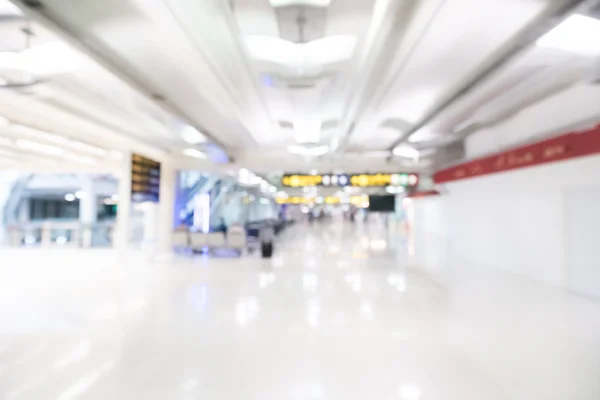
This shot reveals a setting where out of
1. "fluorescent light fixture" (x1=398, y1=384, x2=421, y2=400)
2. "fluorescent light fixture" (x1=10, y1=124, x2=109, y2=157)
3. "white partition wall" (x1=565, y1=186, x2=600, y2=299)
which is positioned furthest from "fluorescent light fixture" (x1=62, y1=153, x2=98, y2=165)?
"white partition wall" (x1=565, y1=186, x2=600, y2=299)

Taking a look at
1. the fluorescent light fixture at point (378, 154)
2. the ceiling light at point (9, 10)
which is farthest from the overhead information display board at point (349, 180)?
the ceiling light at point (9, 10)

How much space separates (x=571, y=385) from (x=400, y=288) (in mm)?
4165

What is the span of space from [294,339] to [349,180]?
1003 centimetres

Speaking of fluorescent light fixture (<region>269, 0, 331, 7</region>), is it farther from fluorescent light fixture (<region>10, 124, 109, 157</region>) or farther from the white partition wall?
fluorescent light fixture (<region>10, 124, 109, 157</region>)

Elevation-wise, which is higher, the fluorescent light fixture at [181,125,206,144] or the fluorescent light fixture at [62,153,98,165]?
the fluorescent light fixture at [181,125,206,144]

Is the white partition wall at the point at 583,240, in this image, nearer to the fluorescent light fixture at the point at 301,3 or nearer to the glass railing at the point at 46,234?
the fluorescent light fixture at the point at 301,3

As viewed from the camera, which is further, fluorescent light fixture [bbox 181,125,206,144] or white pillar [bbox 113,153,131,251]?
white pillar [bbox 113,153,131,251]

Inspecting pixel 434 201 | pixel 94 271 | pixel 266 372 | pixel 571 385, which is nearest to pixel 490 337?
pixel 571 385

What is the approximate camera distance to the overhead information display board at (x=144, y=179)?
11.9m

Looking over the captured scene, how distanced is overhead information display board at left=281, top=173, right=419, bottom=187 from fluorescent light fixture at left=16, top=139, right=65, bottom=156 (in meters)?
7.13

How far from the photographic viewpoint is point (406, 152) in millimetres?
12719

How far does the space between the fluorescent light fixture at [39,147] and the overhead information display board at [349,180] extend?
7135mm

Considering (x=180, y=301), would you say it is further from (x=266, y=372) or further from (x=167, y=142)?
(x=167, y=142)

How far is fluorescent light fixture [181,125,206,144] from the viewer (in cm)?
875
